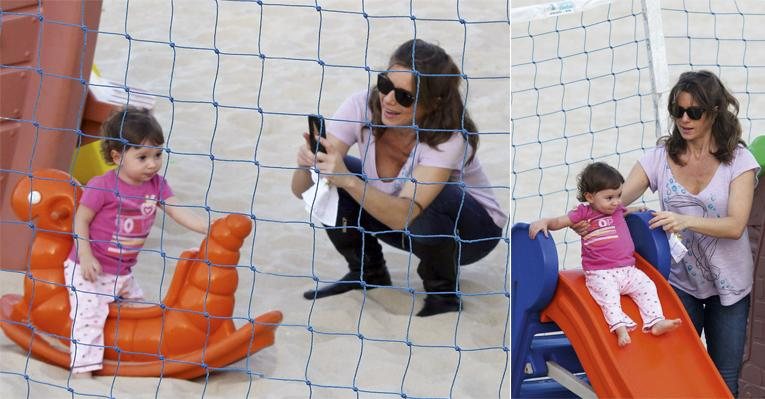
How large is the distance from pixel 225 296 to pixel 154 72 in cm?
260

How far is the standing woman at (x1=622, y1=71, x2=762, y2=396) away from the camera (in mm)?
2500

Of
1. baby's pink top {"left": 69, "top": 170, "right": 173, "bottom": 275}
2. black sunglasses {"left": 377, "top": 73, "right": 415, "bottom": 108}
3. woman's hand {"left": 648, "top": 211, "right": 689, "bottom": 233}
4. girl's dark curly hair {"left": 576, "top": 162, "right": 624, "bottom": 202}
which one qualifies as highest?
black sunglasses {"left": 377, "top": 73, "right": 415, "bottom": 108}

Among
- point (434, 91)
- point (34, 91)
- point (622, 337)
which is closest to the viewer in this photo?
point (622, 337)

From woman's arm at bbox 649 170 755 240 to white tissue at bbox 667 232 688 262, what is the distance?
39mm

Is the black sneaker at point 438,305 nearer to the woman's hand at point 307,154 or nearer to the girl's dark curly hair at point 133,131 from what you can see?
the woman's hand at point 307,154

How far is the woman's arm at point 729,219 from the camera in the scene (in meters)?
2.47

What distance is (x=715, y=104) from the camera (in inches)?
98.9

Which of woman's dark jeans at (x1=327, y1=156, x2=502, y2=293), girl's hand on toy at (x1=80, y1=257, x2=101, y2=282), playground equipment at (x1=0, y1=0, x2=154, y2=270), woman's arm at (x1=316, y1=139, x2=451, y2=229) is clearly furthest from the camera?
playground equipment at (x1=0, y1=0, x2=154, y2=270)

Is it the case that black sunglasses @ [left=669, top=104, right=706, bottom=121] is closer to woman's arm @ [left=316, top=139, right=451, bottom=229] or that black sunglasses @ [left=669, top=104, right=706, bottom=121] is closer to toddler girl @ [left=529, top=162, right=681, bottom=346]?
toddler girl @ [left=529, top=162, right=681, bottom=346]

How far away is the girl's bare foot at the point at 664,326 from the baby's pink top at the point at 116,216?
1225 millimetres

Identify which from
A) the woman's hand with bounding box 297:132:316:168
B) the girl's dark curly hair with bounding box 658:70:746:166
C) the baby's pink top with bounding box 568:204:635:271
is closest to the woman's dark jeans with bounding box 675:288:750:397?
the baby's pink top with bounding box 568:204:635:271

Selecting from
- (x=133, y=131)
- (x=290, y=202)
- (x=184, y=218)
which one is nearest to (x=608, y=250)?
(x=184, y=218)

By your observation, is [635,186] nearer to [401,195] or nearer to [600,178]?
[600,178]

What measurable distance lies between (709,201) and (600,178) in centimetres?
29
